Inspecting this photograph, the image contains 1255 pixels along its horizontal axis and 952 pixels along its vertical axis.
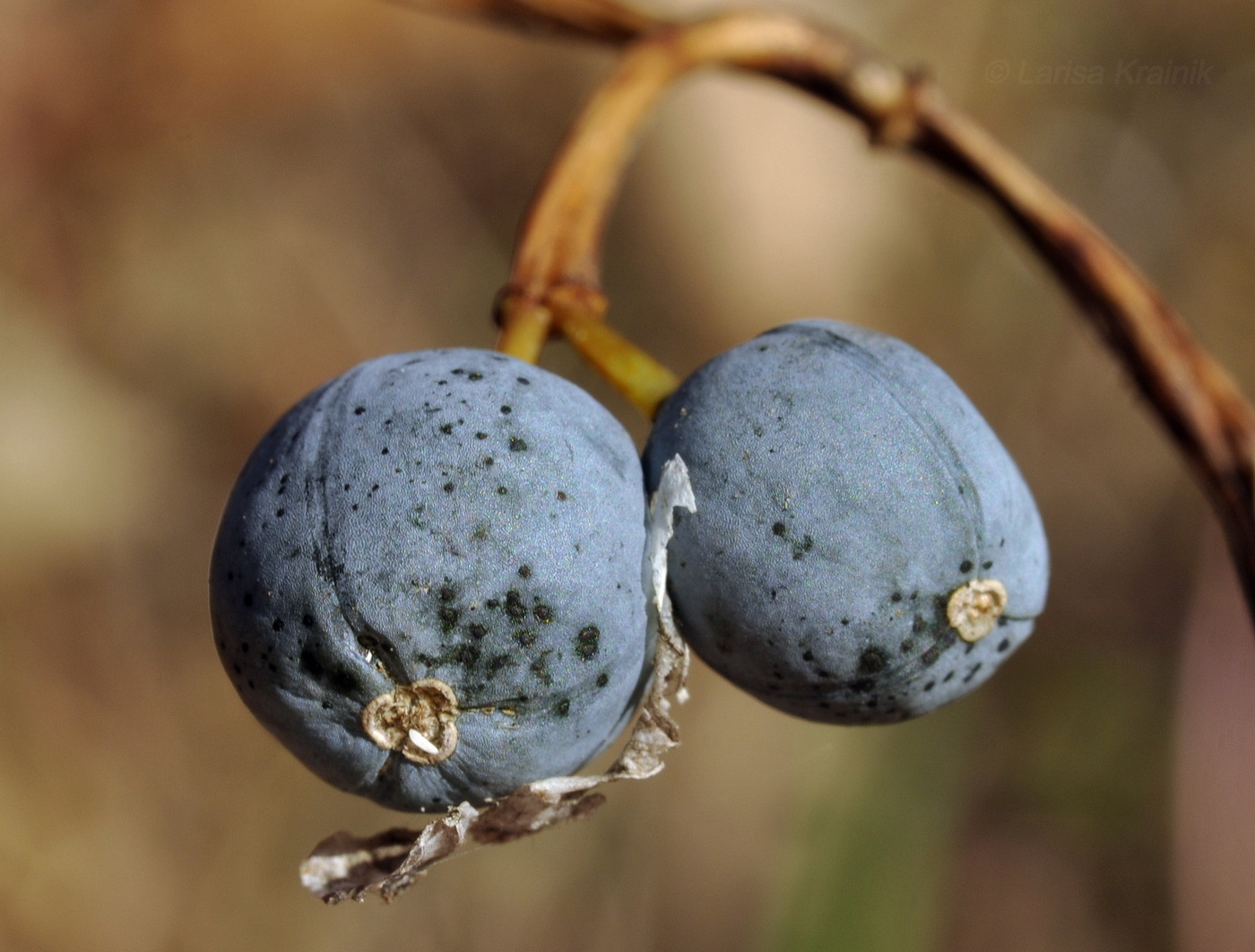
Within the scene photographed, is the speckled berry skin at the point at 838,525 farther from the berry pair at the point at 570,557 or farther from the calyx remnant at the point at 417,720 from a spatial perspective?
the calyx remnant at the point at 417,720

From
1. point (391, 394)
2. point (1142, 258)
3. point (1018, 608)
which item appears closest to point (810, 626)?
point (1018, 608)

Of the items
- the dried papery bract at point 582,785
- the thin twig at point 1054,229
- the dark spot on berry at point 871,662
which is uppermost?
the thin twig at point 1054,229

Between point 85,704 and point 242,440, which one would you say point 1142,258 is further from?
point 85,704

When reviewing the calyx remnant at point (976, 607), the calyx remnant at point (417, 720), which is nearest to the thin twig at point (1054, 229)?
the calyx remnant at point (976, 607)

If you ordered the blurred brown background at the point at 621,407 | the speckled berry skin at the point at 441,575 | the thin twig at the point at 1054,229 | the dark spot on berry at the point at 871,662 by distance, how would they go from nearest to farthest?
the speckled berry skin at the point at 441,575 → the dark spot on berry at the point at 871,662 → the thin twig at the point at 1054,229 → the blurred brown background at the point at 621,407

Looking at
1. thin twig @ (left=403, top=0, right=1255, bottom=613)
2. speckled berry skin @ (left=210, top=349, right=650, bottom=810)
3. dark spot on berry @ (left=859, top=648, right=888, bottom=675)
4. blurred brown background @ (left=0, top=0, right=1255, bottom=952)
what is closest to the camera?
speckled berry skin @ (left=210, top=349, right=650, bottom=810)

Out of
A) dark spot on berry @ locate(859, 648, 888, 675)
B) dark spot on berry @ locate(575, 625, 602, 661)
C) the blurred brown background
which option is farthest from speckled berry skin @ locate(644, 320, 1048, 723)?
the blurred brown background

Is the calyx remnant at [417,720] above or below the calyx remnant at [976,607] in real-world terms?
below

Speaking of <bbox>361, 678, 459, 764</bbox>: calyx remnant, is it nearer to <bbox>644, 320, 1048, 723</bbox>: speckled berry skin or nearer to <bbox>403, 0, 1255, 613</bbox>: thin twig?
<bbox>644, 320, 1048, 723</bbox>: speckled berry skin
